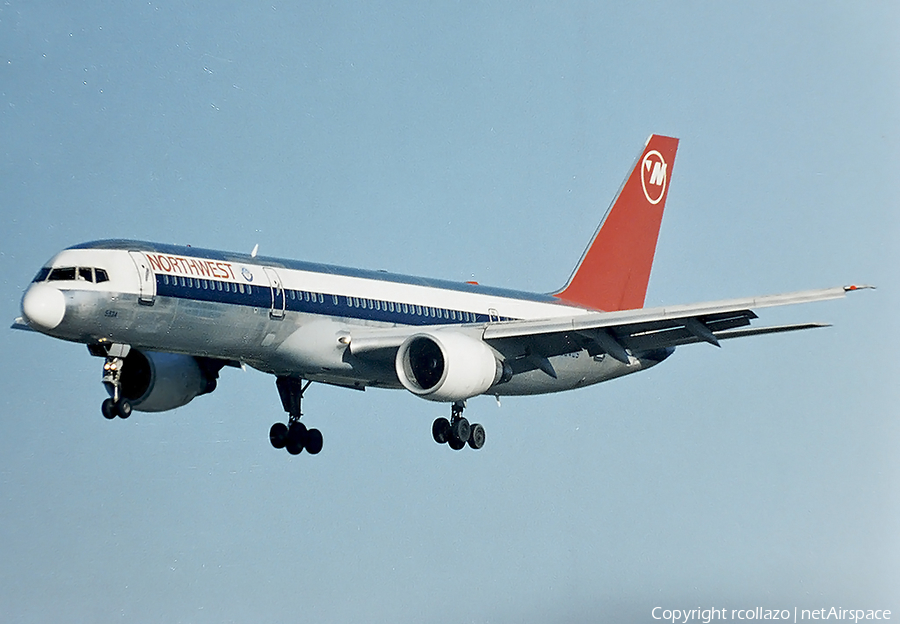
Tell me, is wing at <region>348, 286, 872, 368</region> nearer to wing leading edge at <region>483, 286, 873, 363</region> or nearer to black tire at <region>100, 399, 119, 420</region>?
wing leading edge at <region>483, 286, 873, 363</region>

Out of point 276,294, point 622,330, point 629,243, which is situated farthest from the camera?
point 629,243

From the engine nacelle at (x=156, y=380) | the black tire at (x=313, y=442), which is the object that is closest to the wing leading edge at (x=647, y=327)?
the black tire at (x=313, y=442)

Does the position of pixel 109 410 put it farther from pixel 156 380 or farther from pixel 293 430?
pixel 293 430

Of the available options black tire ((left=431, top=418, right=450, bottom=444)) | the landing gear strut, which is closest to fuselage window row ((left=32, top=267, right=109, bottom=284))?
the landing gear strut

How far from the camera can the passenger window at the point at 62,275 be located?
3125 centimetres

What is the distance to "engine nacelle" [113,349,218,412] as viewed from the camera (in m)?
37.8

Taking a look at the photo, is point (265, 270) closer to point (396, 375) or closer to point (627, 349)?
point (396, 375)

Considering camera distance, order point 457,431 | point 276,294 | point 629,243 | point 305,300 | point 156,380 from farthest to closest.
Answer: point 629,243, point 457,431, point 156,380, point 305,300, point 276,294

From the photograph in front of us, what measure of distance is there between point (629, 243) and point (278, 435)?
15.5 metres

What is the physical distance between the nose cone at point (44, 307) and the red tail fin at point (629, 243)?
792 inches

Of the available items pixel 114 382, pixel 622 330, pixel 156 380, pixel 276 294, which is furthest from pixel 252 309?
pixel 622 330

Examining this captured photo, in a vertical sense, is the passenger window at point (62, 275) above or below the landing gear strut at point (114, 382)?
above

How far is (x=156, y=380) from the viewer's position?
1487 inches

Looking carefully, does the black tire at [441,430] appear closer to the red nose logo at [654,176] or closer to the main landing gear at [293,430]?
the main landing gear at [293,430]
